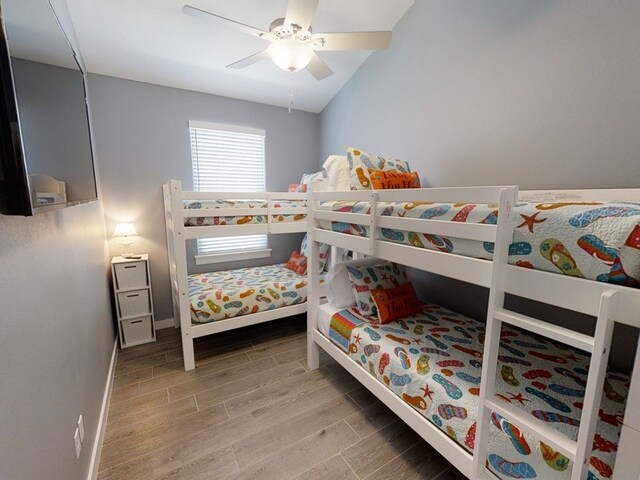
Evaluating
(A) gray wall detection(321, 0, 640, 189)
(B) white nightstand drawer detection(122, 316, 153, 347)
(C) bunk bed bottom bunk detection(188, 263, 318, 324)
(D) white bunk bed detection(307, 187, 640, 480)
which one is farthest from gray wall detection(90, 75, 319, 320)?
(D) white bunk bed detection(307, 187, 640, 480)

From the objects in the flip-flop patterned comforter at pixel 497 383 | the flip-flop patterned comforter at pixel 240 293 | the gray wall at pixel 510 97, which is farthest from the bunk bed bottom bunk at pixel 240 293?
the gray wall at pixel 510 97

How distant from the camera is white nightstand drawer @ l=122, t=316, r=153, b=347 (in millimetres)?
2553

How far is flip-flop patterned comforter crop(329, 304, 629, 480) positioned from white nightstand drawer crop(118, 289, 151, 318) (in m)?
1.82

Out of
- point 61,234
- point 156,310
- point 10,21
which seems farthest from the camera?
point 156,310

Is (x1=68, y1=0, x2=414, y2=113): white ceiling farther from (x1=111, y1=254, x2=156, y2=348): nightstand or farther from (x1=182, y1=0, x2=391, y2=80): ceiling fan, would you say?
(x1=111, y1=254, x2=156, y2=348): nightstand

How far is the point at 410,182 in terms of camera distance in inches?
79.7

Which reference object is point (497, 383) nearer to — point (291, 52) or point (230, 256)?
point (291, 52)

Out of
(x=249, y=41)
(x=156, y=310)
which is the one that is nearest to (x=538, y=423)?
(x=249, y=41)

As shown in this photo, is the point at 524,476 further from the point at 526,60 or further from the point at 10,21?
the point at 526,60

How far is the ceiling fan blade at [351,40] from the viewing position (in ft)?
5.52

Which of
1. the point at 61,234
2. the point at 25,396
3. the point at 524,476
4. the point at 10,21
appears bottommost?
the point at 524,476

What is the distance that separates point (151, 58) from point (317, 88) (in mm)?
1610

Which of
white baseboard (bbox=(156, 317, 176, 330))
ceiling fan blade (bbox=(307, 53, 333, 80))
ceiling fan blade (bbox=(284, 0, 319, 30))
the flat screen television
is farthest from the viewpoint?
white baseboard (bbox=(156, 317, 176, 330))

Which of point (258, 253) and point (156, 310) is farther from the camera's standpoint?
point (258, 253)
